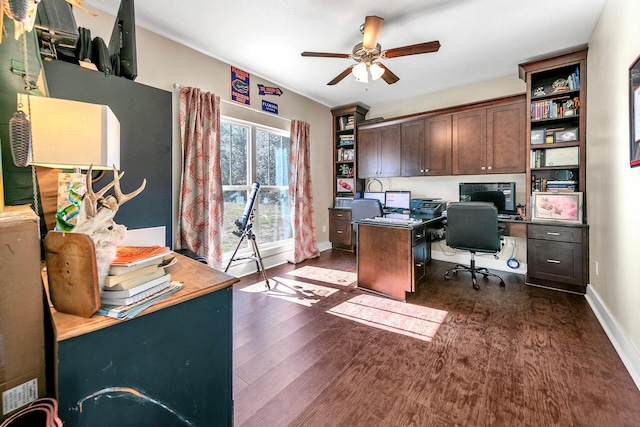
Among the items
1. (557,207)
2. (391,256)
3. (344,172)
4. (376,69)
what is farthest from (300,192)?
(557,207)

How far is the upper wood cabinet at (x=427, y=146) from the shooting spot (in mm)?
4000

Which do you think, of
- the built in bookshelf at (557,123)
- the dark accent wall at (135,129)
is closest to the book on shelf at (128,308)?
the dark accent wall at (135,129)

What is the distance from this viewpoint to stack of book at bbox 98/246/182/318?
0.79 meters

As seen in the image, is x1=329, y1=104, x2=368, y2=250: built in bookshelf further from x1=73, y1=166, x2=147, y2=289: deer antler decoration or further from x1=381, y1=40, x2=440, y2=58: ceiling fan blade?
x1=73, y1=166, x2=147, y2=289: deer antler decoration

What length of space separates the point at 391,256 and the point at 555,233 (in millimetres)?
1892

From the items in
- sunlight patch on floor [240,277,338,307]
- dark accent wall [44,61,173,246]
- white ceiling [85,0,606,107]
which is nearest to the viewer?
dark accent wall [44,61,173,246]

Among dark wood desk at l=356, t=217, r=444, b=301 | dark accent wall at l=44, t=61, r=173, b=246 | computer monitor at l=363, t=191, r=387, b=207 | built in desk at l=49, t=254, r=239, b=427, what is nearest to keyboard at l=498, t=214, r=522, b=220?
dark wood desk at l=356, t=217, r=444, b=301

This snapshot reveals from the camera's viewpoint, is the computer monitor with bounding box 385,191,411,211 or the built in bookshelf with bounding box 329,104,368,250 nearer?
the computer monitor with bounding box 385,191,411,211

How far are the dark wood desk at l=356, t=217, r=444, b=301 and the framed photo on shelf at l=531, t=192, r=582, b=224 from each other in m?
1.32

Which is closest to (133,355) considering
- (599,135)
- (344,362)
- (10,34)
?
(344,362)

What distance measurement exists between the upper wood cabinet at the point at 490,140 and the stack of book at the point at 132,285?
A: 157 inches

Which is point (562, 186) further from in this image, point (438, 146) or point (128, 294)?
point (128, 294)

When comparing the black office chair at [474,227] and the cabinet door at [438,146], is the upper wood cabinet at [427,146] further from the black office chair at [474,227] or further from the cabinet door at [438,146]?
the black office chair at [474,227]

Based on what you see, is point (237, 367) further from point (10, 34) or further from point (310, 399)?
point (10, 34)
